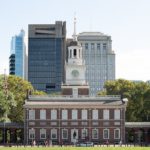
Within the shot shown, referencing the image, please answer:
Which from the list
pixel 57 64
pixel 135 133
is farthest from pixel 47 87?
pixel 135 133

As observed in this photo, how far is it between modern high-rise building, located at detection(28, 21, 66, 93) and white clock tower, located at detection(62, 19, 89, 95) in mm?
90820

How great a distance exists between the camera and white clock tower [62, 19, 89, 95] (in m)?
94.7

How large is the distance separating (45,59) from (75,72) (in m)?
94.5

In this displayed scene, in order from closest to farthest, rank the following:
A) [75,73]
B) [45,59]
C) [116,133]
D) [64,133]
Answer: [116,133], [64,133], [75,73], [45,59]

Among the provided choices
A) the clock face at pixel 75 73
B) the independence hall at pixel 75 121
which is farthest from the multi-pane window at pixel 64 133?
the clock face at pixel 75 73

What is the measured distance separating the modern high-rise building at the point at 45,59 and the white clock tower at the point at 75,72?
90820mm

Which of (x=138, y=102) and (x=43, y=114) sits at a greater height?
(x=138, y=102)

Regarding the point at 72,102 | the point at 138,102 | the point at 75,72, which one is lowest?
the point at 138,102

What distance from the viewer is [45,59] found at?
190125mm

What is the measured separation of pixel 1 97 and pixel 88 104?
1626 centimetres

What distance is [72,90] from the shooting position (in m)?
94.1

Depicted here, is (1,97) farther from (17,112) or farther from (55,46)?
(55,46)

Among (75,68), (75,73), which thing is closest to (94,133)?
(75,73)

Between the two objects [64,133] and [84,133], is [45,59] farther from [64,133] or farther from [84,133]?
[84,133]
